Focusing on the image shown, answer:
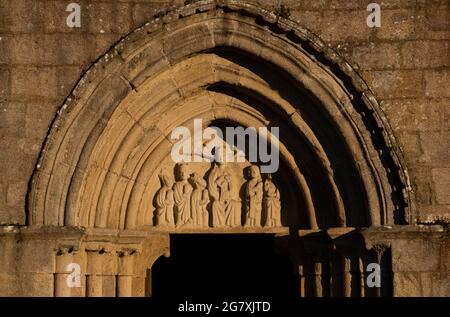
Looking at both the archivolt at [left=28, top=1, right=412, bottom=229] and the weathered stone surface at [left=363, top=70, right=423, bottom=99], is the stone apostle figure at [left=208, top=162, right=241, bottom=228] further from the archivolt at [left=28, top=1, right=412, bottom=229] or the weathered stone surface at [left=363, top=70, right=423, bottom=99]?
the weathered stone surface at [left=363, top=70, right=423, bottom=99]

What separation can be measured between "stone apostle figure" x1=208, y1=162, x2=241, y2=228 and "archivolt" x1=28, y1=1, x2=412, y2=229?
1.88 feet

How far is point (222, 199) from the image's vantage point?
10094 millimetres

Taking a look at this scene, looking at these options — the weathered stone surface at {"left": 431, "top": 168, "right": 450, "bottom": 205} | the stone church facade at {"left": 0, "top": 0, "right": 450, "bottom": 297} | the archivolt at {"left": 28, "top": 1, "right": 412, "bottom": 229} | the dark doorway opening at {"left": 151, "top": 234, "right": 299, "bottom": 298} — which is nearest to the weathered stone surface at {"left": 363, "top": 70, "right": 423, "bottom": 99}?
the stone church facade at {"left": 0, "top": 0, "right": 450, "bottom": 297}

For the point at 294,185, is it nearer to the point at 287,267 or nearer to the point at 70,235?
the point at 70,235

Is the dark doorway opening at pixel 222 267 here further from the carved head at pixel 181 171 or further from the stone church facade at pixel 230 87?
the stone church facade at pixel 230 87

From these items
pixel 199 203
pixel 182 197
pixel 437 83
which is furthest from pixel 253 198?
pixel 437 83

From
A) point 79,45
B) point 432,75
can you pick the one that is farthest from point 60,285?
point 432,75

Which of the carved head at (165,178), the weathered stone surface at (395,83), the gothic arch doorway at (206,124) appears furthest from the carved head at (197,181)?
the weathered stone surface at (395,83)

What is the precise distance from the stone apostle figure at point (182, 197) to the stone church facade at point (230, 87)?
0.39 meters

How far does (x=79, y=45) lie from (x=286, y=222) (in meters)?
2.42

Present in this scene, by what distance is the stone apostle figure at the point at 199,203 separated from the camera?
10.1 meters

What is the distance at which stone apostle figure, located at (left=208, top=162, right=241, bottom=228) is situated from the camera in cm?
1006

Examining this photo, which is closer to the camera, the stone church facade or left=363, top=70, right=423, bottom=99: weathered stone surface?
the stone church facade

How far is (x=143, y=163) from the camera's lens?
994cm
